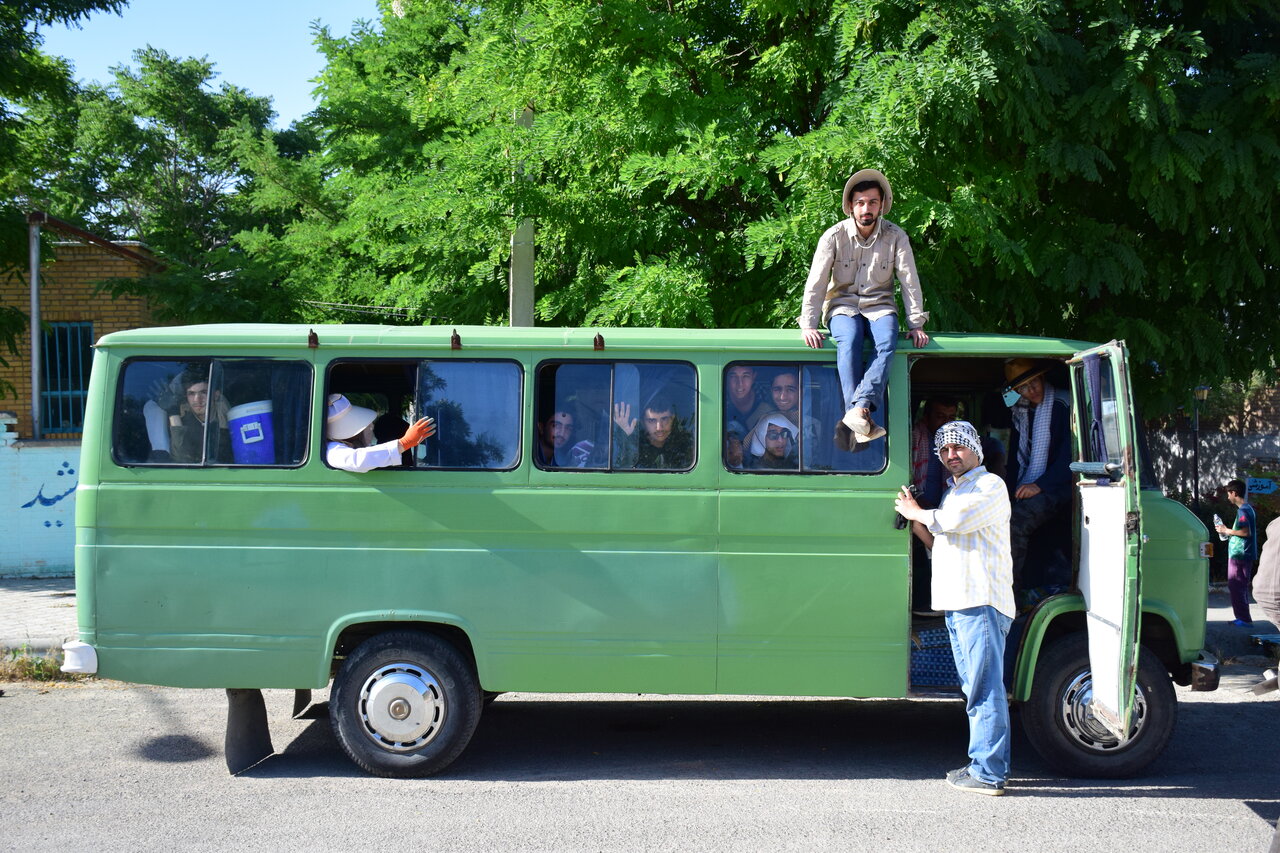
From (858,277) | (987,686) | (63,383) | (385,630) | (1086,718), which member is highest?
(858,277)

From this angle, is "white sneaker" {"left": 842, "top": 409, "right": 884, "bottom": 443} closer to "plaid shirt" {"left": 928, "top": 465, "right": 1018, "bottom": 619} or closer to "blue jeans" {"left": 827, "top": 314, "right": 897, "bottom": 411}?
"blue jeans" {"left": 827, "top": 314, "right": 897, "bottom": 411}

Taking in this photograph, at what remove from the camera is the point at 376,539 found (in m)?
6.05

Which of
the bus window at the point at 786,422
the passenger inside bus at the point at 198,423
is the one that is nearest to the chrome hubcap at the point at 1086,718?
the bus window at the point at 786,422

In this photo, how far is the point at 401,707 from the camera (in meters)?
6.05

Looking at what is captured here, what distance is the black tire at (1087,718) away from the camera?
6004 millimetres

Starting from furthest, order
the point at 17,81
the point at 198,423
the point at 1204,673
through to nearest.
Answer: the point at 17,81, the point at 198,423, the point at 1204,673

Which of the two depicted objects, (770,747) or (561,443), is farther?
(770,747)

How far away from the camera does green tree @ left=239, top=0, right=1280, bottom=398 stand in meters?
7.51

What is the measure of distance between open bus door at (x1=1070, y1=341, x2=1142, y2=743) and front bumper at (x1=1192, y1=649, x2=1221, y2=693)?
21.6 inches

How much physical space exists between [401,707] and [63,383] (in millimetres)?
10889

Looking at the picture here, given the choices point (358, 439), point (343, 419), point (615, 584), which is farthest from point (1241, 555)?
point (343, 419)

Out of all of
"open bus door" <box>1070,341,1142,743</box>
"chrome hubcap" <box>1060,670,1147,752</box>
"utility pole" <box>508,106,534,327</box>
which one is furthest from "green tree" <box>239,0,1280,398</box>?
"chrome hubcap" <box>1060,670,1147,752</box>

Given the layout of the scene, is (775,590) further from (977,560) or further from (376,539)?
(376,539)

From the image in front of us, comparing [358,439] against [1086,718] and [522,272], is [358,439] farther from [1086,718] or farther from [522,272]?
[1086,718]
